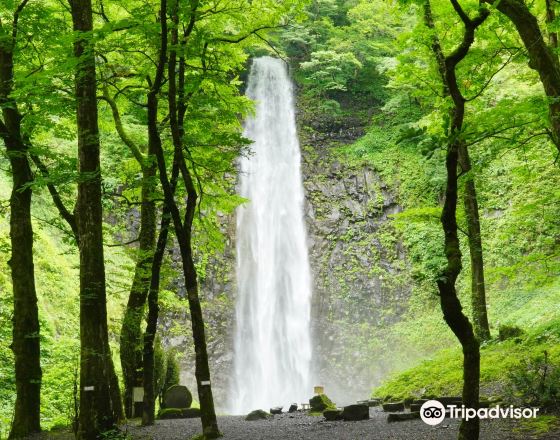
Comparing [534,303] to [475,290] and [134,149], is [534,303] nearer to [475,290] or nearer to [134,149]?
[475,290]

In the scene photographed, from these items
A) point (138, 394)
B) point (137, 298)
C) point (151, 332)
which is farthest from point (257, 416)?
point (137, 298)

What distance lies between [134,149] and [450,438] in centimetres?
842

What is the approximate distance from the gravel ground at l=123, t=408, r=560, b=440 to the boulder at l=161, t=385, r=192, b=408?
2458 millimetres

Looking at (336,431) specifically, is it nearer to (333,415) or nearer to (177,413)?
(333,415)

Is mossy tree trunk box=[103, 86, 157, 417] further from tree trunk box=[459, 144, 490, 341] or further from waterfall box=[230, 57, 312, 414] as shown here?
waterfall box=[230, 57, 312, 414]

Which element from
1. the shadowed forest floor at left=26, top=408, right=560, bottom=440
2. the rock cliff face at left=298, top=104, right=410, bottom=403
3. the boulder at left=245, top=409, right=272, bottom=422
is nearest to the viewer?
the shadowed forest floor at left=26, top=408, right=560, bottom=440

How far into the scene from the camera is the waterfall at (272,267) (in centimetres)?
2109

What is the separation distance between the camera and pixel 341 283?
75.8 ft

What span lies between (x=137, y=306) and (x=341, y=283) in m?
13.5

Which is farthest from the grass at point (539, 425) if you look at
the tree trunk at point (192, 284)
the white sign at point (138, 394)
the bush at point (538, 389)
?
the white sign at point (138, 394)

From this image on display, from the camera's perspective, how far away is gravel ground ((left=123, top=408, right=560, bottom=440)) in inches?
243

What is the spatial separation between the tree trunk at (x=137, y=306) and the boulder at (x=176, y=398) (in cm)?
169

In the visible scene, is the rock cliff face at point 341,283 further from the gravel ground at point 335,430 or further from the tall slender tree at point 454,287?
the tall slender tree at point 454,287

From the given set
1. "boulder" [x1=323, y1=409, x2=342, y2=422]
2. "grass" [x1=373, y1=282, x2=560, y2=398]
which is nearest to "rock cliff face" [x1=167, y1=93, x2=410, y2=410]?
"grass" [x1=373, y1=282, x2=560, y2=398]
